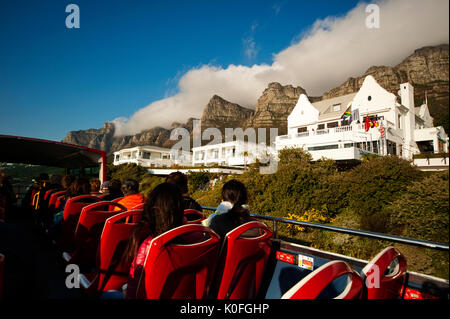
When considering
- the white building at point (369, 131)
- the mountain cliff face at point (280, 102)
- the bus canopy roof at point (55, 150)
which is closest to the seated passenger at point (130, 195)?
the bus canopy roof at point (55, 150)

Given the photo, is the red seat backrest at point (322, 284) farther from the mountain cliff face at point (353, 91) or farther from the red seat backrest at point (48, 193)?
the red seat backrest at point (48, 193)

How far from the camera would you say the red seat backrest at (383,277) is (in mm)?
1111

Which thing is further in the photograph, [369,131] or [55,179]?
[369,131]

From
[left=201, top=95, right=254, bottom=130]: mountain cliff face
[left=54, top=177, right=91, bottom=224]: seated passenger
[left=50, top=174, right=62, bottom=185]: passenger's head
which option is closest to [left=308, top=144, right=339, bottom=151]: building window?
[left=50, top=174, right=62, bottom=185]: passenger's head

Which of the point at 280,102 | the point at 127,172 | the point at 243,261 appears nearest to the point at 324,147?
the point at 243,261

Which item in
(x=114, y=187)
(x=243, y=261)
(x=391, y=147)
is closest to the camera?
(x=243, y=261)

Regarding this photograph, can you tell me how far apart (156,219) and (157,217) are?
0.06ft

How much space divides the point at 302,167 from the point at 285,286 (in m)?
8.05

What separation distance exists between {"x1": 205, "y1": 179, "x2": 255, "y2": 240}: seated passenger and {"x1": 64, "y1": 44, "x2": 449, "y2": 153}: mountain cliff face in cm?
159

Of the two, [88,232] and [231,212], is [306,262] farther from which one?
[88,232]

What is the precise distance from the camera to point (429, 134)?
21.8 m

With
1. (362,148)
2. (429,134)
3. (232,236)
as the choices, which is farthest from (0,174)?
(429,134)

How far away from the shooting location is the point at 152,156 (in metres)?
57.7
